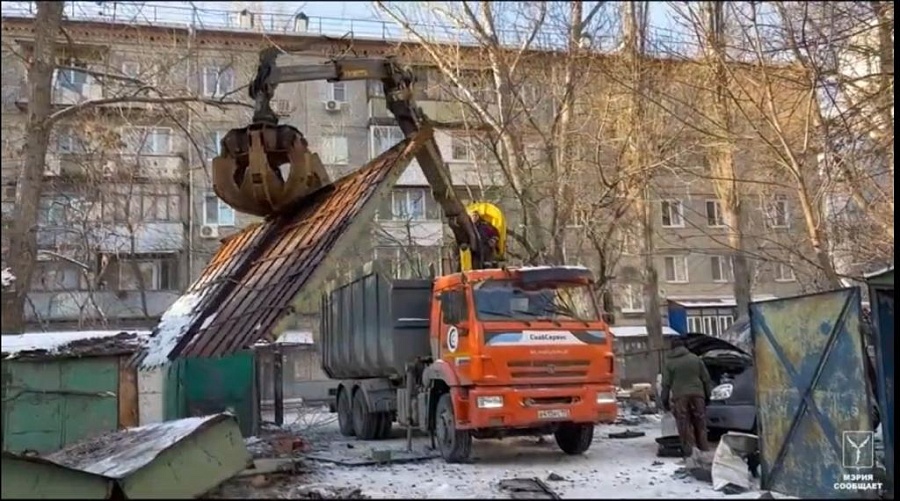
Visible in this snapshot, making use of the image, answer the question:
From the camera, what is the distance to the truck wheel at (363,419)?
44.5 ft

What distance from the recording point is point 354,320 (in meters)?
14.2

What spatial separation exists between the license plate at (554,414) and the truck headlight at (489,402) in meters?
0.54

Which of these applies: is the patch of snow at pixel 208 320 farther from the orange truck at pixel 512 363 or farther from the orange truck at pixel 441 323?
the orange truck at pixel 512 363

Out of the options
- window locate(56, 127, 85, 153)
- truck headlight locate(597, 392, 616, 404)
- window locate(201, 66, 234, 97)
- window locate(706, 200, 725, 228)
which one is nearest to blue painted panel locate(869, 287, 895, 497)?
truck headlight locate(597, 392, 616, 404)

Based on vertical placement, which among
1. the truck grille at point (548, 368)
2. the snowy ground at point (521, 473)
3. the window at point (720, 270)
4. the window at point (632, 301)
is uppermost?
the window at point (720, 270)

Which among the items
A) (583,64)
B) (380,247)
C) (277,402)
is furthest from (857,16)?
(380,247)

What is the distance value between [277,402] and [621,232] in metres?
11.6

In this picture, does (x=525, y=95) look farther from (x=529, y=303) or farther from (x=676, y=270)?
(x=676, y=270)

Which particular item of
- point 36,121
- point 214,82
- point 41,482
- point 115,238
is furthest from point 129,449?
point 115,238

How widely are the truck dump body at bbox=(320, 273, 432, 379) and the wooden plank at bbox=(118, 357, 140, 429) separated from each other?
11.7 feet

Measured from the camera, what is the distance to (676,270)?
121 ft

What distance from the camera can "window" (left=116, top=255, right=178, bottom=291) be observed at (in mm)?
31547

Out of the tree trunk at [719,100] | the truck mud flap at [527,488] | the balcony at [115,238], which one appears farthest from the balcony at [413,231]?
the truck mud flap at [527,488]

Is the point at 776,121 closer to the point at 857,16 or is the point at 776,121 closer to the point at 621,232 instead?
the point at 857,16
